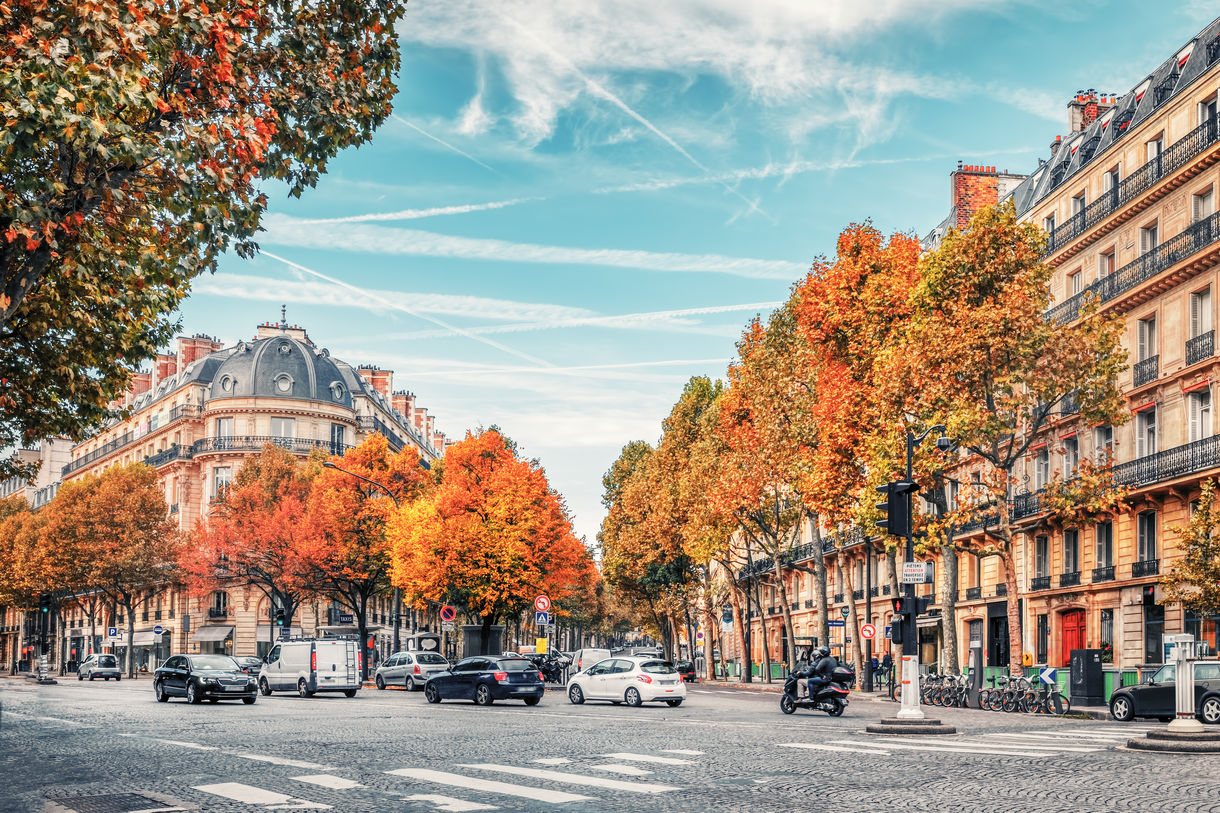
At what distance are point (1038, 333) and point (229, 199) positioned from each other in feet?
83.7

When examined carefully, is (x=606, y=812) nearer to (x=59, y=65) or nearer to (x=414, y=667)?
(x=59, y=65)

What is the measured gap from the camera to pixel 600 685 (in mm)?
35438

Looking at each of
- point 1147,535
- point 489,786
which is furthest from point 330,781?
→ point 1147,535

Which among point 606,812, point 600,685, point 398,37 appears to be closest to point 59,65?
point 398,37

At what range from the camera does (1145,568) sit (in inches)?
1471

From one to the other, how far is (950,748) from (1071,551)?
26739 mm

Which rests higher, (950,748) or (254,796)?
(254,796)

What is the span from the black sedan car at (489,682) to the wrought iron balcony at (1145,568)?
18171 mm

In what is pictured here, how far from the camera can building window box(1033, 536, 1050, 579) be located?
44.4 meters

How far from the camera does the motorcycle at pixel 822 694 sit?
2869cm

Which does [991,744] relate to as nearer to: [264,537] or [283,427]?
[264,537]

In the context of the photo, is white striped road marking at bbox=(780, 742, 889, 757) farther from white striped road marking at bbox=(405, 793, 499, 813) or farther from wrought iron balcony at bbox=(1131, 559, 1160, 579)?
wrought iron balcony at bbox=(1131, 559, 1160, 579)

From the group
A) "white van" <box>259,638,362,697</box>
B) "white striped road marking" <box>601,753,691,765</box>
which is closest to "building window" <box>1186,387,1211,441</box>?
"white striped road marking" <box>601,753,691,765</box>

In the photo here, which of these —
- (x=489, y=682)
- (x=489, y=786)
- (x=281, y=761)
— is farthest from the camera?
(x=489, y=682)
